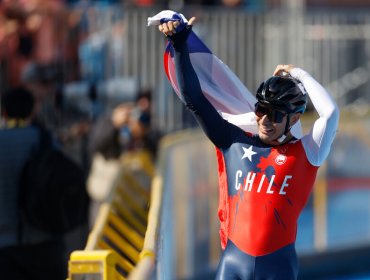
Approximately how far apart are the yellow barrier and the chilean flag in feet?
3.00

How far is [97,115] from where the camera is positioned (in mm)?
11445

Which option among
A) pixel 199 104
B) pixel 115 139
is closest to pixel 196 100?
pixel 199 104

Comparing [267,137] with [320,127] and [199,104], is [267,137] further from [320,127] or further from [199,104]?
[199,104]

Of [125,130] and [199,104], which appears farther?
[125,130]

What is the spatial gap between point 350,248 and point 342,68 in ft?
12.3

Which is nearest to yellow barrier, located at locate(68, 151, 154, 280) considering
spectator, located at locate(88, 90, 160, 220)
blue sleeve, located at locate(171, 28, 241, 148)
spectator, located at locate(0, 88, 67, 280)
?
spectator, located at locate(88, 90, 160, 220)

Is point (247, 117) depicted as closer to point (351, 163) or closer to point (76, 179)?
point (76, 179)

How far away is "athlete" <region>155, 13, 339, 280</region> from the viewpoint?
227 inches

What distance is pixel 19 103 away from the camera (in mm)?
7250

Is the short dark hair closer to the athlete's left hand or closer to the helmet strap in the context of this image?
the athlete's left hand

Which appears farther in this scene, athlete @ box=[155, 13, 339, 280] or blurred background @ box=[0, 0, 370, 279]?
blurred background @ box=[0, 0, 370, 279]

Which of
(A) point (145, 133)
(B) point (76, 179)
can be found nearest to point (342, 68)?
(A) point (145, 133)

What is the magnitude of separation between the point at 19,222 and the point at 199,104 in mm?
1599

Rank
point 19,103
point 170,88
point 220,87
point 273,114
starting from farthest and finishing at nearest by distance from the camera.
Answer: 1. point 170,88
2. point 19,103
3. point 220,87
4. point 273,114
